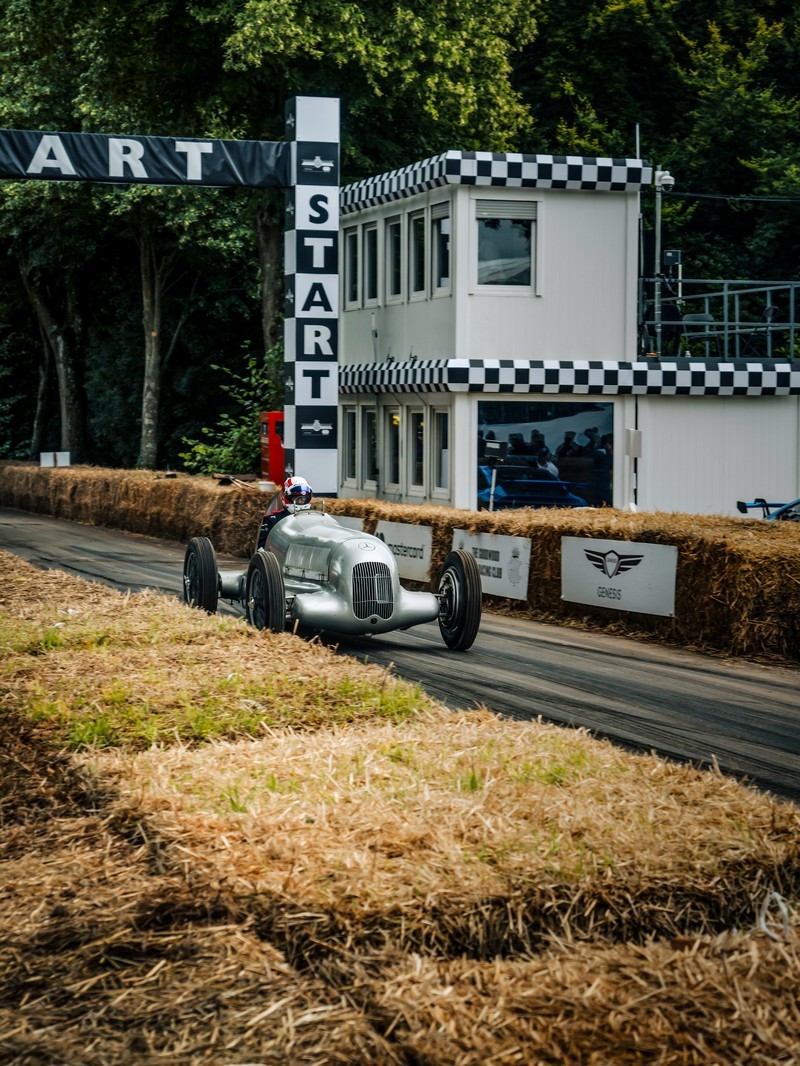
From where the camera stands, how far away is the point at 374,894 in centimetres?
455

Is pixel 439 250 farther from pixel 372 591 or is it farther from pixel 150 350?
pixel 150 350

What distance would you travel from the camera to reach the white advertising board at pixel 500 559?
17.1 m

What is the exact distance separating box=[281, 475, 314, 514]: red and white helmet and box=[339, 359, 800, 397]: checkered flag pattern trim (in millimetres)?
9599

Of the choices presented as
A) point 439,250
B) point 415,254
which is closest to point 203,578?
point 439,250

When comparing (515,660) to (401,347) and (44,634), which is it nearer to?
(44,634)

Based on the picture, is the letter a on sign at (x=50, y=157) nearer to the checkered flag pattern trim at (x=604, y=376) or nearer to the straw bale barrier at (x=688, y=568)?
the straw bale barrier at (x=688, y=568)

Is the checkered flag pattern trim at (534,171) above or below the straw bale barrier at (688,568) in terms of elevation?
above

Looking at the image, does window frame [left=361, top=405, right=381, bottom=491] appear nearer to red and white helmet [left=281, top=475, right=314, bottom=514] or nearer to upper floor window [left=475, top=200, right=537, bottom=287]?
upper floor window [left=475, top=200, right=537, bottom=287]

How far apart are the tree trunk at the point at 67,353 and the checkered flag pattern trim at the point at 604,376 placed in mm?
22377

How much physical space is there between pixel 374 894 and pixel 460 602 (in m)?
8.92

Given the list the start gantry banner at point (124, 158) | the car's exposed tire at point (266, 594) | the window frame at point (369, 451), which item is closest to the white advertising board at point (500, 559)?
the car's exposed tire at point (266, 594)

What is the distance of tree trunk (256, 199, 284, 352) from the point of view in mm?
31312

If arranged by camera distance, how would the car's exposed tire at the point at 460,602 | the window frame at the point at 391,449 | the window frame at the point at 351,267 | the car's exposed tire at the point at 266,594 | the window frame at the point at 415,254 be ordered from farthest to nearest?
the window frame at the point at 351,267 → the window frame at the point at 391,449 → the window frame at the point at 415,254 → the car's exposed tire at the point at 460,602 → the car's exposed tire at the point at 266,594

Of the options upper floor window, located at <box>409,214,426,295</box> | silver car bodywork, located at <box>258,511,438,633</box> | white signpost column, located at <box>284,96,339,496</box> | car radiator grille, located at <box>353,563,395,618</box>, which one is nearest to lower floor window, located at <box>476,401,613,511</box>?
white signpost column, located at <box>284,96,339,496</box>
